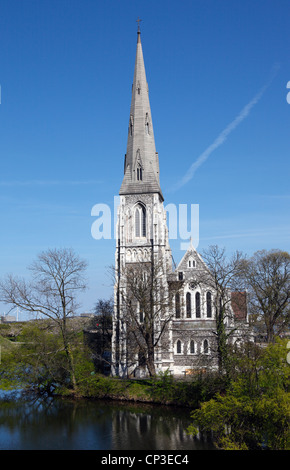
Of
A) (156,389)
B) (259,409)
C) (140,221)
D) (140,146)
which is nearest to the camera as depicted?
(259,409)

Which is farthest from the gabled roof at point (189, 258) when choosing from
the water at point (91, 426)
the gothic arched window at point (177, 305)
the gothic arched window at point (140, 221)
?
the water at point (91, 426)

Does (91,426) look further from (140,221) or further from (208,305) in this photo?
(140,221)

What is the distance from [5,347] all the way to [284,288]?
26.2m

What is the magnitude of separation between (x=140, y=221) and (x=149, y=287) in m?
8.29

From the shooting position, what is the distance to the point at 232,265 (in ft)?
95.7

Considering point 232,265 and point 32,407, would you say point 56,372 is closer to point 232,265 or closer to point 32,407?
point 32,407

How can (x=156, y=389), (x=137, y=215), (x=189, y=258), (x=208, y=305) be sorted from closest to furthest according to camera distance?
(x=156, y=389), (x=208, y=305), (x=189, y=258), (x=137, y=215)

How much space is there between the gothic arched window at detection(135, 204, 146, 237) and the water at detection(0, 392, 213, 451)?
53.2 ft

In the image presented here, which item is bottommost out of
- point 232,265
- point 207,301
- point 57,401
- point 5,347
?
point 57,401

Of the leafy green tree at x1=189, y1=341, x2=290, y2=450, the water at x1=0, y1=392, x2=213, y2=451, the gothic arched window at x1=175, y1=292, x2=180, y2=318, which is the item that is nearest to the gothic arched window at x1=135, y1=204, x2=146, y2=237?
the gothic arched window at x1=175, y1=292, x2=180, y2=318

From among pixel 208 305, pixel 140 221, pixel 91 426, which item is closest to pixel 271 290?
pixel 208 305

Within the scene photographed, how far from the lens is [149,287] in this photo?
116 ft
